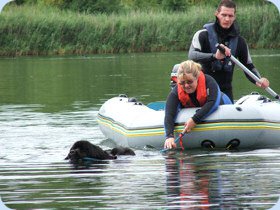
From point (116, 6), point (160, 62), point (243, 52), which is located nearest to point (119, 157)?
point (243, 52)

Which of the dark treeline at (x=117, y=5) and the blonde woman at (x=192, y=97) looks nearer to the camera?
the blonde woman at (x=192, y=97)

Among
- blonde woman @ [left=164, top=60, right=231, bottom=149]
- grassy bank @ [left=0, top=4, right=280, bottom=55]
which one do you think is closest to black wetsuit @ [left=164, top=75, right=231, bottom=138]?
blonde woman @ [left=164, top=60, right=231, bottom=149]

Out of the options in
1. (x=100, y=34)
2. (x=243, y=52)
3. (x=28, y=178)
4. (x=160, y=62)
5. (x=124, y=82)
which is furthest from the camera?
(x=100, y=34)

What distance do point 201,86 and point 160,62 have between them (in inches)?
671

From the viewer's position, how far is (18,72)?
24.9 meters

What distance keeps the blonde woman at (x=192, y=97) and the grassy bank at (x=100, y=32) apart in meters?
20.3

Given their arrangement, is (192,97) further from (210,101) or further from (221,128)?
(221,128)

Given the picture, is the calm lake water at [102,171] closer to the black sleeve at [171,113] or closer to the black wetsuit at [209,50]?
the black sleeve at [171,113]

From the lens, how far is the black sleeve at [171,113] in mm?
10117

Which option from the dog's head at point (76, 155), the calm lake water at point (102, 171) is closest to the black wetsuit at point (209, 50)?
the calm lake water at point (102, 171)

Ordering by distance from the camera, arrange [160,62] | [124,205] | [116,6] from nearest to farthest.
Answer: [124,205], [160,62], [116,6]

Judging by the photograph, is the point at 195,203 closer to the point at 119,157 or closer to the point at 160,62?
the point at 119,157

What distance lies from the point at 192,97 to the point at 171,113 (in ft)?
0.98

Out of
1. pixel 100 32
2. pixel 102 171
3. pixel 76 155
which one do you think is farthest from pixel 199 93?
pixel 100 32
